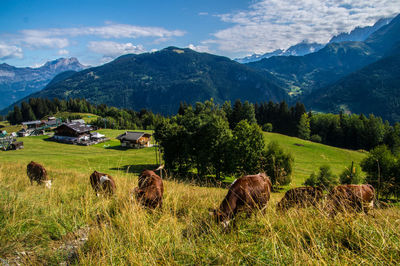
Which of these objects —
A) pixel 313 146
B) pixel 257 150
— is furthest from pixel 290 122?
pixel 257 150

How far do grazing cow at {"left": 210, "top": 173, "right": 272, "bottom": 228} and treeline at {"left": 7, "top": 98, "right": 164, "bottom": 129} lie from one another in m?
101

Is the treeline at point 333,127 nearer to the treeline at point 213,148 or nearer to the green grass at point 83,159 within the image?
the treeline at point 213,148

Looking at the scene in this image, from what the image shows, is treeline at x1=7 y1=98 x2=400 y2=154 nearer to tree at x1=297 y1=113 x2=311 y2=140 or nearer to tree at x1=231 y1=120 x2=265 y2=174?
tree at x1=297 y1=113 x2=311 y2=140

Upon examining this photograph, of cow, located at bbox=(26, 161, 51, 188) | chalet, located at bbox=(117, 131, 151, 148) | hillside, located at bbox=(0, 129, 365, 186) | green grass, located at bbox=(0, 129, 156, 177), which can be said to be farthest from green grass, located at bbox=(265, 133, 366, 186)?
chalet, located at bbox=(117, 131, 151, 148)

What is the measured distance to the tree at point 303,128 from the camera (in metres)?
85.2

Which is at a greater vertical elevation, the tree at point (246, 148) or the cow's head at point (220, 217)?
the cow's head at point (220, 217)

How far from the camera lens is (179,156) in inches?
1436

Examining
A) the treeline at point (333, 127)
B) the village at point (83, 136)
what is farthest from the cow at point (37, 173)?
the treeline at point (333, 127)

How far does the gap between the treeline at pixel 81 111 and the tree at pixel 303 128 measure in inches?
2476

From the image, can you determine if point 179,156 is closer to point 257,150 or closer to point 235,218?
point 257,150

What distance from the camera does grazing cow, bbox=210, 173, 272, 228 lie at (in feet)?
14.4

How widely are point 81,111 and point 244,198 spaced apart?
514ft

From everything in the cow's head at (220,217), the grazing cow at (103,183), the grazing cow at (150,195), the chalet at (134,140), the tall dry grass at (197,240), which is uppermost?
the tall dry grass at (197,240)

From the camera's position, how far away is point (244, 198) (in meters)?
5.02
